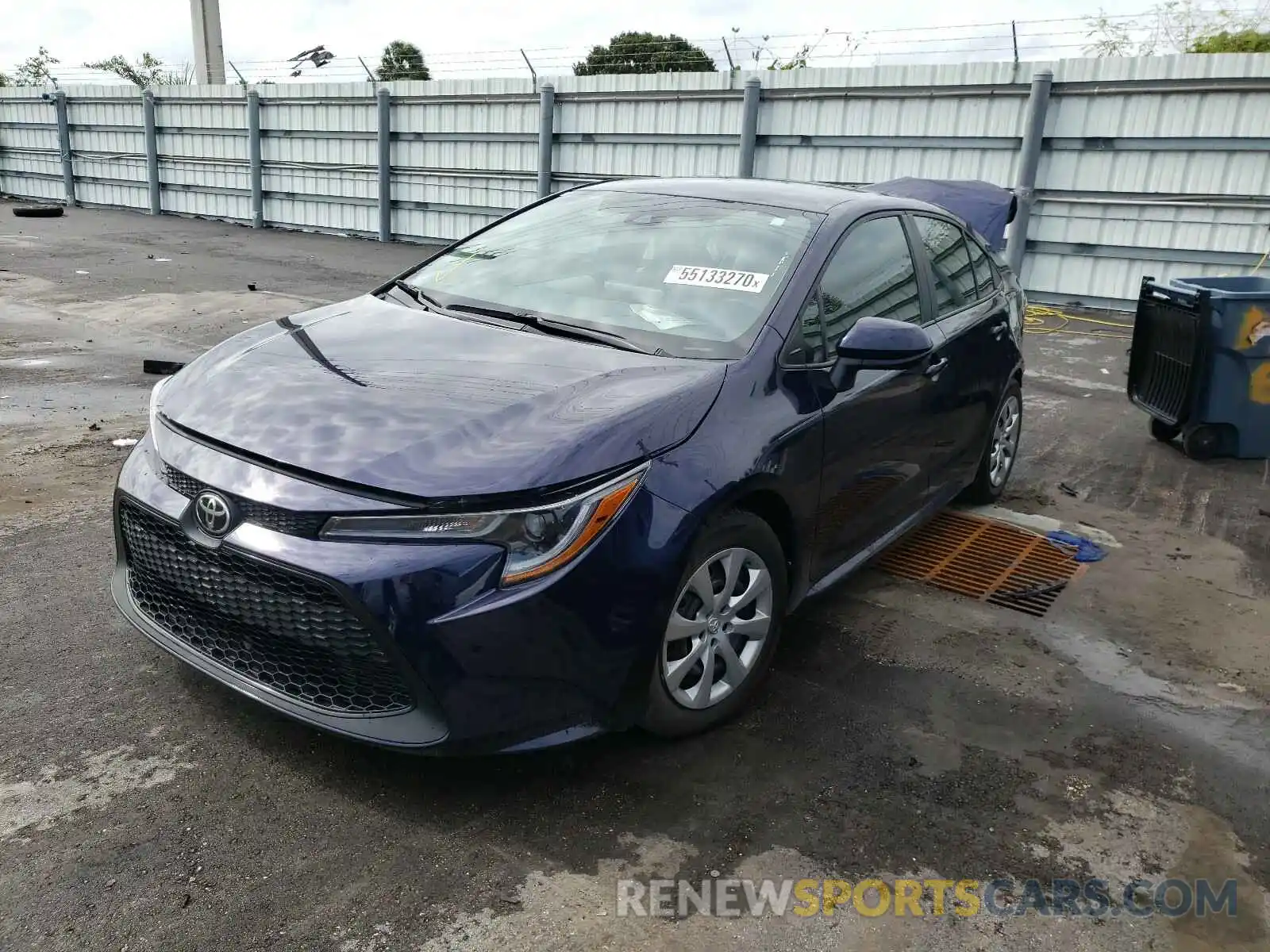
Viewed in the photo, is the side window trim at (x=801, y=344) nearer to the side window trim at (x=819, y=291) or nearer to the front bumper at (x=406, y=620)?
the side window trim at (x=819, y=291)

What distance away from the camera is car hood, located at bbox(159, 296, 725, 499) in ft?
8.25

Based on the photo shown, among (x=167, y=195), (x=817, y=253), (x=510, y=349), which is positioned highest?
(x=817, y=253)

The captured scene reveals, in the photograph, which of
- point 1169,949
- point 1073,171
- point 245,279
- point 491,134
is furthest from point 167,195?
point 1169,949

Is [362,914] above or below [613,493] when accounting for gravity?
below

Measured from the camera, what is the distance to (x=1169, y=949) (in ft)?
7.63

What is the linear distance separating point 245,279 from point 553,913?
12.4 metres

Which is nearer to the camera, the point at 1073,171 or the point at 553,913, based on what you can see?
the point at 553,913

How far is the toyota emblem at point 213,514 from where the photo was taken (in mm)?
2545

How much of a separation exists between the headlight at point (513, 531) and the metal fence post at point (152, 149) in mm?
25540

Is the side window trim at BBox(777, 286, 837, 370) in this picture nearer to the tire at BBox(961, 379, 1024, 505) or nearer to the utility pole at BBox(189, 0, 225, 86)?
the tire at BBox(961, 379, 1024, 505)

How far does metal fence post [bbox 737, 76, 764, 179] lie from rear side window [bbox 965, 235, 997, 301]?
9756 millimetres

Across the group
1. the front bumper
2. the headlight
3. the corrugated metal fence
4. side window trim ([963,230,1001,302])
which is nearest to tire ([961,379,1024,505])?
side window trim ([963,230,1001,302])

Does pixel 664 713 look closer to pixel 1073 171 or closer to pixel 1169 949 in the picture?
pixel 1169 949

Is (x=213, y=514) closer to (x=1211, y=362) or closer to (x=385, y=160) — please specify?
(x=1211, y=362)
